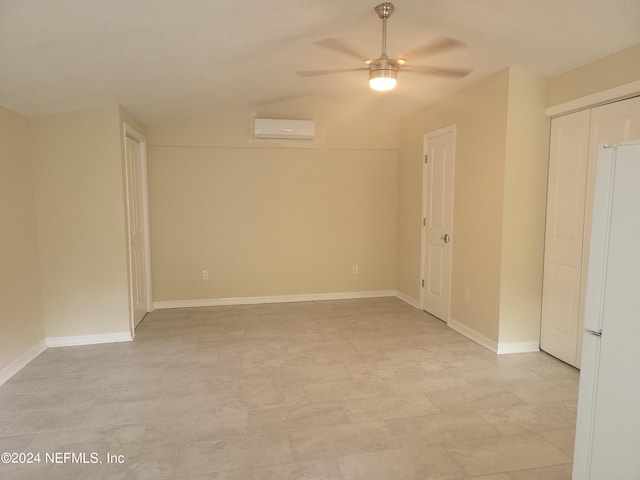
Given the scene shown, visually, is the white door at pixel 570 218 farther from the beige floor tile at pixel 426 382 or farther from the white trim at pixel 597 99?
the beige floor tile at pixel 426 382

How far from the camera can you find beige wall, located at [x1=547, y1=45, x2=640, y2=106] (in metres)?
2.77

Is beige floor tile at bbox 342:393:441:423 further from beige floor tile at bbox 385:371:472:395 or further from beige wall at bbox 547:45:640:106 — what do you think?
beige wall at bbox 547:45:640:106

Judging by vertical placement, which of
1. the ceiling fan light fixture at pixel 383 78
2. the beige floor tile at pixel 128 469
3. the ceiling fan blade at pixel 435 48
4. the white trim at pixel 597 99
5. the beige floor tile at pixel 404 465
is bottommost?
the beige floor tile at pixel 128 469

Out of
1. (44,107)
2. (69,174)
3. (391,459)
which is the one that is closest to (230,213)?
(69,174)

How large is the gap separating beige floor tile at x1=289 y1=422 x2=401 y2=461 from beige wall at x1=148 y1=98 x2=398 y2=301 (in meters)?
3.16

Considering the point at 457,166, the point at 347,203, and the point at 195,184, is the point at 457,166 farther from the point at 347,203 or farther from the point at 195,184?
the point at 195,184

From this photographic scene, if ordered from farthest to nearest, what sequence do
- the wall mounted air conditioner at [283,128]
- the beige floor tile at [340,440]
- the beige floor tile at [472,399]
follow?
the wall mounted air conditioner at [283,128] → the beige floor tile at [472,399] → the beige floor tile at [340,440]

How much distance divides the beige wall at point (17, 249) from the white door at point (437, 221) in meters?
4.00

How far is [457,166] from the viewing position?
4.22 metres

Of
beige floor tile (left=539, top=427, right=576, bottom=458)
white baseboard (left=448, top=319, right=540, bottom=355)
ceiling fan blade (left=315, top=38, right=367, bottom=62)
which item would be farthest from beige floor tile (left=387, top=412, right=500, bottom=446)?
ceiling fan blade (left=315, top=38, right=367, bottom=62)

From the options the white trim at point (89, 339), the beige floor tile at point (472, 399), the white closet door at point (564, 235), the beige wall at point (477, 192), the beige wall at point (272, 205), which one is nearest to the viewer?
the beige floor tile at point (472, 399)

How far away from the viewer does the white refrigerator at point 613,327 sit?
1.28 m

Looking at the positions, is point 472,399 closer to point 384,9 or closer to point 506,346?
point 506,346

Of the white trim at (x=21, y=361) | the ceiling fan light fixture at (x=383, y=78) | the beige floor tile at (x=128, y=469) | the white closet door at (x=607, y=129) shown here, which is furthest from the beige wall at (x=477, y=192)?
the white trim at (x=21, y=361)
